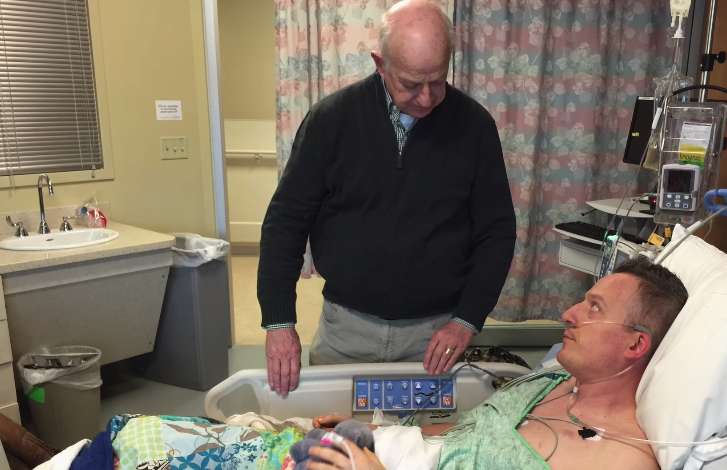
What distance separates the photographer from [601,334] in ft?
4.32

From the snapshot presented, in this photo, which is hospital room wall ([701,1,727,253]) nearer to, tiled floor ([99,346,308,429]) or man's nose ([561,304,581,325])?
man's nose ([561,304,581,325])

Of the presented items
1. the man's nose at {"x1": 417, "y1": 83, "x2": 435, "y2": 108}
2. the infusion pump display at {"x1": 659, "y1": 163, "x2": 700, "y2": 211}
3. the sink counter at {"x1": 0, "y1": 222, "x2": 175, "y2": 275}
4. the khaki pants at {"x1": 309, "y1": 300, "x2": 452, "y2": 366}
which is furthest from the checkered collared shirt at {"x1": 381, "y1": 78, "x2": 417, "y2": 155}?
the sink counter at {"x1": 0, "y1": 222, "x2": 175, "y2": 275}

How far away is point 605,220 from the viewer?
325 cm

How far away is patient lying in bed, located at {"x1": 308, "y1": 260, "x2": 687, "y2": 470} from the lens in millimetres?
1224

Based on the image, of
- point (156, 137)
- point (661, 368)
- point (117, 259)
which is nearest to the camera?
point (661, 368)

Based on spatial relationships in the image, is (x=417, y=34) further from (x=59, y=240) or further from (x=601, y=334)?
(x=59, y=240)

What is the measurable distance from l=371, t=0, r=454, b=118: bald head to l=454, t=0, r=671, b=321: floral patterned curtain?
6.36 feet

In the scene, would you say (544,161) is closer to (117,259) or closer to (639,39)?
(639,39)

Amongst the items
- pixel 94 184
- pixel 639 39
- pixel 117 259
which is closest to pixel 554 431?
pixel 117 259

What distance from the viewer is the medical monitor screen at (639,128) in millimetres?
2729

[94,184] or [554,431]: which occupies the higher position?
[94,184]

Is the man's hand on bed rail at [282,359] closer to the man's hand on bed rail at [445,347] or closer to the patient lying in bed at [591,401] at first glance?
the patient lying in bed at [591,401]

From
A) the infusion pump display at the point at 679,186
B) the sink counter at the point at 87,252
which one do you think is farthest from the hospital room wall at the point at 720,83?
the sink counter at the point at 87,252

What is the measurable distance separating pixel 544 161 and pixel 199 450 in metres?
2.65
